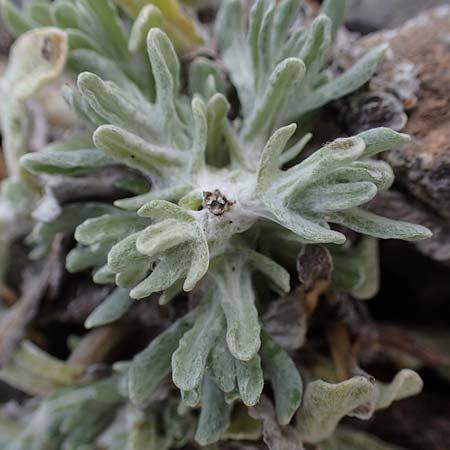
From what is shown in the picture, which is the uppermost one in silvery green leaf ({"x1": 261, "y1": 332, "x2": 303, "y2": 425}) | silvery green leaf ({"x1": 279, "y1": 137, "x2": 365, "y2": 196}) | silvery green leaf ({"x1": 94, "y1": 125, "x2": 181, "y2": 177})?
silvery green leaf ({"x1": 94, "y1": 125, "x2": 181, "y2": 177})

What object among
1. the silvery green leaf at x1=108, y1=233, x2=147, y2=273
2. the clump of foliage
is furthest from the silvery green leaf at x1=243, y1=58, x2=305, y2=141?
the silvery green leaf at x1=108, y1=233, x2=147, y2=273

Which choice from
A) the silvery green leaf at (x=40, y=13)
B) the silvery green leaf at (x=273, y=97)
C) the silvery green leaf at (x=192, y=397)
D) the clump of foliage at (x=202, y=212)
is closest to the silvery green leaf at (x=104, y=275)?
the clump of foliage at (x=202, y=212)

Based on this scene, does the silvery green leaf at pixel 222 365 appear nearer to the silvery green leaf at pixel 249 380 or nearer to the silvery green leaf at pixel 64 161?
the silvery green leaf at pixel 249 380

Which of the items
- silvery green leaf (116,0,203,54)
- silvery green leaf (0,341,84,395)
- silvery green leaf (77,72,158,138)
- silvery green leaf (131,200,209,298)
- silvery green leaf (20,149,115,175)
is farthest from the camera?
silvery green leaf (0,341,84,395)

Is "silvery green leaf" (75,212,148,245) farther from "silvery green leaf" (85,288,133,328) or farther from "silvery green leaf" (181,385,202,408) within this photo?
"silvery green leaf" (181,385,202,408)

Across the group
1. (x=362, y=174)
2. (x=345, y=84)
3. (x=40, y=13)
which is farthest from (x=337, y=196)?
(x=40, y=13)
